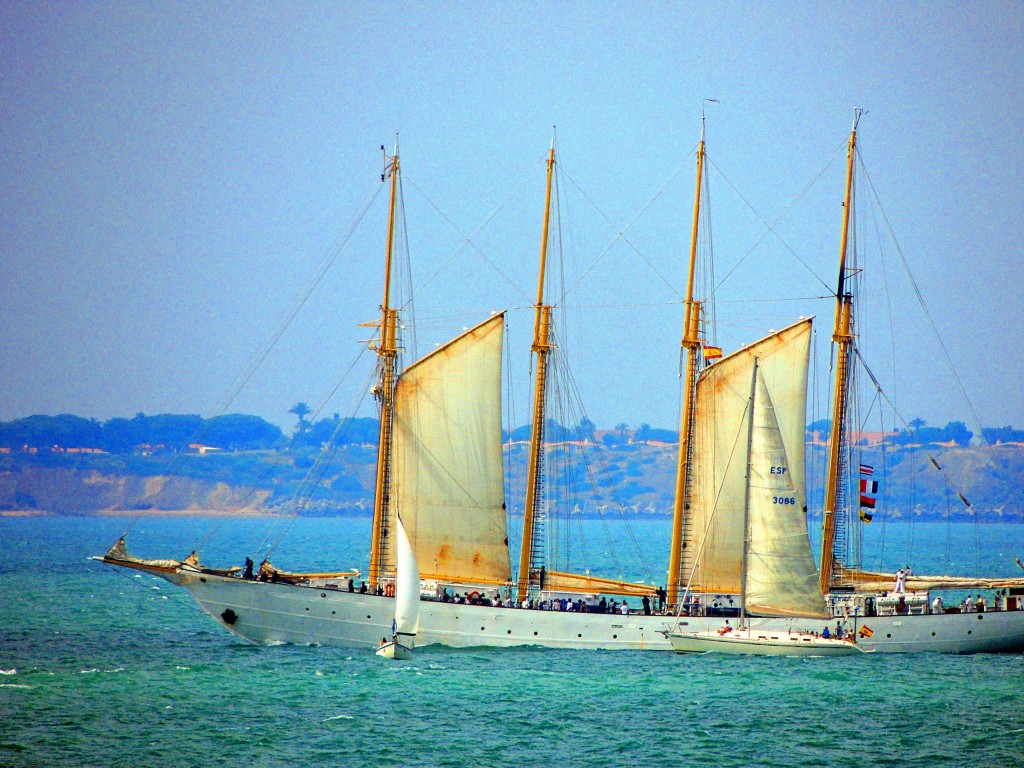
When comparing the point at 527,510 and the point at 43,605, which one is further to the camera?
the point at 43,605

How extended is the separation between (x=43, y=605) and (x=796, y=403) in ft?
150

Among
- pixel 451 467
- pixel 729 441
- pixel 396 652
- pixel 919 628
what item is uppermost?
pixel 729 441

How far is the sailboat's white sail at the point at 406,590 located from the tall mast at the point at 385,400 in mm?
5026

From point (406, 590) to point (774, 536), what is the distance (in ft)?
51.5

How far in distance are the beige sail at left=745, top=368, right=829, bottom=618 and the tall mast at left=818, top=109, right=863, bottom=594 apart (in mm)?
5537

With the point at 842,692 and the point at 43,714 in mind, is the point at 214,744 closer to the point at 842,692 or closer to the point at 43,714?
the point at 43,714

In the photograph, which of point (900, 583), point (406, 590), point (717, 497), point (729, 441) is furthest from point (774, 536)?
point (406, 590)

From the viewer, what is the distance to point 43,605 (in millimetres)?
80188

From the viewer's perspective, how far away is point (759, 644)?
57.3 meters

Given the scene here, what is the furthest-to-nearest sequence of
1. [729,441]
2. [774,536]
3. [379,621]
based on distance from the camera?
1. [729,441]
2. [774,536]
3. [379,621]

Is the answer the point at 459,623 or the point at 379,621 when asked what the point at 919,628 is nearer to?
the point at 459,623

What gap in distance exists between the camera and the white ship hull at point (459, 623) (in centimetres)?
5731

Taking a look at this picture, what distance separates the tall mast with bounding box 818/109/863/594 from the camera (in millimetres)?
63312

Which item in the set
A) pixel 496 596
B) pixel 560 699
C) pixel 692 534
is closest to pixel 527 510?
pixel 496 596
